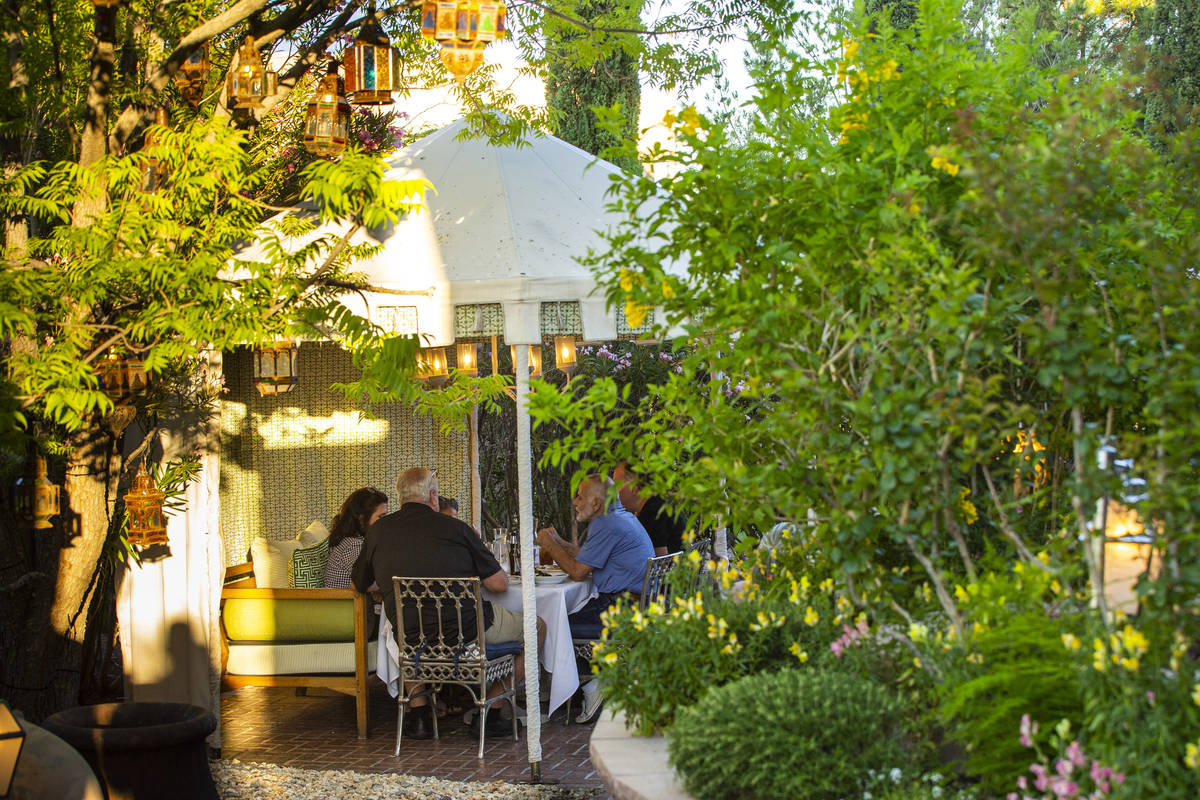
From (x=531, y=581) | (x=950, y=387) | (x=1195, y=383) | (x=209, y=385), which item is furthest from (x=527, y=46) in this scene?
(x=1195, y=383)

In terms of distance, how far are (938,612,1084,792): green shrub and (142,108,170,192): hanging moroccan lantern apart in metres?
3.84

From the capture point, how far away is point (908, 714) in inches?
121

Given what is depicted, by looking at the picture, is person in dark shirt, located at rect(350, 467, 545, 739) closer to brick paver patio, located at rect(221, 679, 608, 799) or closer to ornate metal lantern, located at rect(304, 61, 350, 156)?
brick paver patio, located at rect(221, 679, 608, 799)

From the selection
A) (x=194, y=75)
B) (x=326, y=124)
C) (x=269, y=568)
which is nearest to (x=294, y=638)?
(x=269, y=568)

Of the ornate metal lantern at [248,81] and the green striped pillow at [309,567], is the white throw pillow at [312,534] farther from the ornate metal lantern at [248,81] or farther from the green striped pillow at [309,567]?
the ornate metal lantern at [248,81]

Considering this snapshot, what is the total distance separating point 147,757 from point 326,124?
286 centimetres

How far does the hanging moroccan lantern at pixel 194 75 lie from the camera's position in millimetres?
A: 5133

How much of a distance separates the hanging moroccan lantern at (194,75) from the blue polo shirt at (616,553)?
319 cm

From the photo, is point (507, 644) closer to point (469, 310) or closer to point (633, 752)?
point (469, 310)

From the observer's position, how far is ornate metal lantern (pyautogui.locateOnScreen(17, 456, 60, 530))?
198 inches

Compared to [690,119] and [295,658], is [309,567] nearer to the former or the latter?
[295,658]

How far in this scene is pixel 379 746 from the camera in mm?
6449

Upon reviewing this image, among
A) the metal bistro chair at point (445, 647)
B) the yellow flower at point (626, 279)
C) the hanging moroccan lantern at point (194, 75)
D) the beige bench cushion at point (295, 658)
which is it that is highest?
the hanging moroccan lantern at point (194, 75)

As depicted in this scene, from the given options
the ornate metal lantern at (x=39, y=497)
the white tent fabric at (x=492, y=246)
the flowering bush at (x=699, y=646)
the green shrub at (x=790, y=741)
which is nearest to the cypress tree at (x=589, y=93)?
the white tent fabric at (x=492, y=246)
